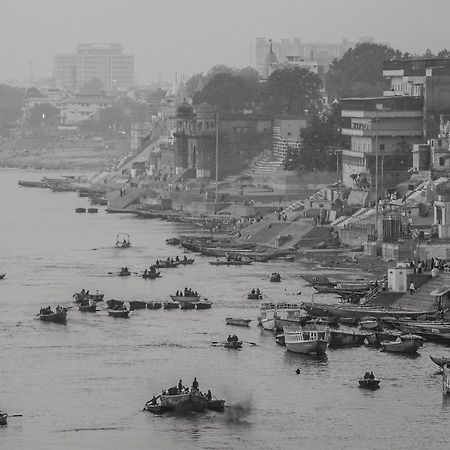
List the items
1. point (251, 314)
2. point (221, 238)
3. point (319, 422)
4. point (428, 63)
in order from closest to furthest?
point (319, 422), point (251, 314), point (221, 238), point (428, 63)

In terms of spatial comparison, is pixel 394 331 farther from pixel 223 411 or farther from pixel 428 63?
pixel 428 63

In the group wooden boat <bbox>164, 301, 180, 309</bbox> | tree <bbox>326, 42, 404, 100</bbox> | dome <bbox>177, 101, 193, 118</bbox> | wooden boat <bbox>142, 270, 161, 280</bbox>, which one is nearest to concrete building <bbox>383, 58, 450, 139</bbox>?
dome <bbox>177, 101, 193, 118</bbox>

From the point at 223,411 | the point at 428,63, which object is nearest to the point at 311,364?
the point at 223,411

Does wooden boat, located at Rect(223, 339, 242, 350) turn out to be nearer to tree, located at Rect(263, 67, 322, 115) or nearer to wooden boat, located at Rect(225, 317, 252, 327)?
wooden boat, located at Rect(225, 317, 252, 327)

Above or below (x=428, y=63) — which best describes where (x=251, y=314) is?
below

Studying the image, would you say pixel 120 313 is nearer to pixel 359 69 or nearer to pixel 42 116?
pixel 359 69

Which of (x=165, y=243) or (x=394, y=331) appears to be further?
(x=165, y=243)
